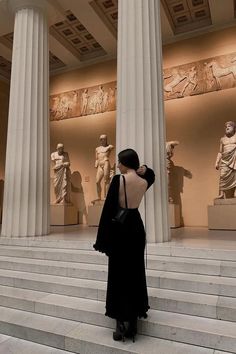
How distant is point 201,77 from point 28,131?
6.58m

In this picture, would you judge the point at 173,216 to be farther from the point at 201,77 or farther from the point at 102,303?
the point at 102,303

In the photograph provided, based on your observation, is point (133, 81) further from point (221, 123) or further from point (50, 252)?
point (221, 123)

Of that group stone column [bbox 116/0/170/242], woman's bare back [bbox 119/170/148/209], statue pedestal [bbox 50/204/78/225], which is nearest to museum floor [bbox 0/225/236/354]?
stone column [bbox 116/0/170/242]

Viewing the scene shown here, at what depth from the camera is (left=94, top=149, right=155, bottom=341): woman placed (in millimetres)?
2941

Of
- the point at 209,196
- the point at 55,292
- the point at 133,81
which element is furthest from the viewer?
the point at 209,196

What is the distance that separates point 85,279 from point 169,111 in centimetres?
798

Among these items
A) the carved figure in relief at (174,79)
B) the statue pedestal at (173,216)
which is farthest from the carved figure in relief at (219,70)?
the statue pedestal at (173,216)

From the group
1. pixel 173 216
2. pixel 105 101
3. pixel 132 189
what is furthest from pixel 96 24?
pixel 132 189

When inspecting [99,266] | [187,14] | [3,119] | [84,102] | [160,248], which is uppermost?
[187,14]

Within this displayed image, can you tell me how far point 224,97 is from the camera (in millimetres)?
10125

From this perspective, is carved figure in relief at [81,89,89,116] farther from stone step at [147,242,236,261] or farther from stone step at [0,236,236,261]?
stone step at [147,242,236,261]

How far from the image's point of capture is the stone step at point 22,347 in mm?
3145

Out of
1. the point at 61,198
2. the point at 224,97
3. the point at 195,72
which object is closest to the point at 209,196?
the point at 224,97

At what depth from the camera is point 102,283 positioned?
4.20m
